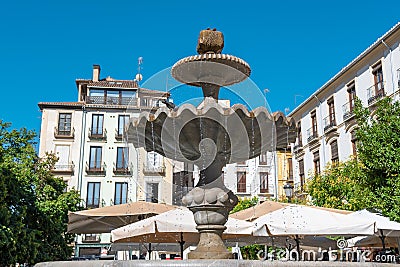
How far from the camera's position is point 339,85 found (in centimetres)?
2617

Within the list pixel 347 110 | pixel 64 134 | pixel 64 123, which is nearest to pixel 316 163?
pixel 347 110

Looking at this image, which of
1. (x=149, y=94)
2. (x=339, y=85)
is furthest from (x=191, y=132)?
(x=339, y=85)

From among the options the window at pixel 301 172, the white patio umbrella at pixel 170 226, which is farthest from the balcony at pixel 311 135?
the white patio umbrella at pixel 170 226

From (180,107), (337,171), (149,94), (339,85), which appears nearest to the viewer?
(180,107)

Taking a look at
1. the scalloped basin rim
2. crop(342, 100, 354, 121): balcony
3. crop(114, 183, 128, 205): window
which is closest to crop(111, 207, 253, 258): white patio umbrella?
the scalloped basin rim

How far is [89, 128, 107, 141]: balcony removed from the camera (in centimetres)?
3831

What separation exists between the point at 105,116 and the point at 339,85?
20056 mm

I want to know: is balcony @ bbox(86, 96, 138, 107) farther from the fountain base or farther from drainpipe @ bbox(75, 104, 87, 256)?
the fountain base

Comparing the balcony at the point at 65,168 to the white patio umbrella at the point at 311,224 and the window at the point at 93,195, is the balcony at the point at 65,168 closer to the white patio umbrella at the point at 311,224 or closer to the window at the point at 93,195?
the window at the point at 93,195

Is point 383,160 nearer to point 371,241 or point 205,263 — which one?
point 371,241

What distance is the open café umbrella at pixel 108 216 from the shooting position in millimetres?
10008

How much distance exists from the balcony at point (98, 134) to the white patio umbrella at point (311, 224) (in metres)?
31.0

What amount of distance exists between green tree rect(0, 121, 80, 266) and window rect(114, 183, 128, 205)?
47.0 ft

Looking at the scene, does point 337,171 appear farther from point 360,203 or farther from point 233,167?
point 233,167
